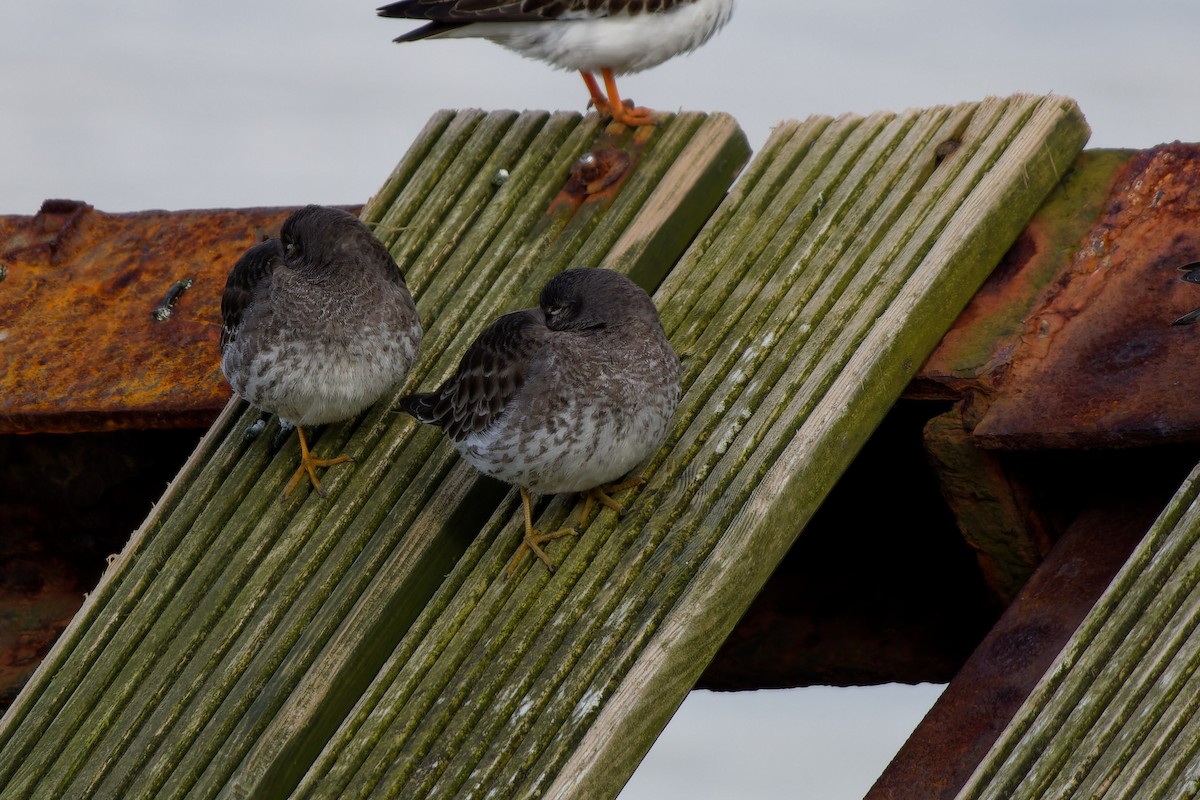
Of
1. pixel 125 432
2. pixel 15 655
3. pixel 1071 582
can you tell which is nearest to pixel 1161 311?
pixel 1071 582

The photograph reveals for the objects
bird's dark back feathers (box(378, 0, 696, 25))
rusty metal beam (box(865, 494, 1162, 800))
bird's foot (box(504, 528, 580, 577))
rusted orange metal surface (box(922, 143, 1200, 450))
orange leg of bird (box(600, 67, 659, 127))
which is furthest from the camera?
bird's dark back feathers (box(378, 0, 696, 25))

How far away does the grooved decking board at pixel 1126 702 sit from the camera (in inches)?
126

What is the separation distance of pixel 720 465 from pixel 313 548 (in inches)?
45.1

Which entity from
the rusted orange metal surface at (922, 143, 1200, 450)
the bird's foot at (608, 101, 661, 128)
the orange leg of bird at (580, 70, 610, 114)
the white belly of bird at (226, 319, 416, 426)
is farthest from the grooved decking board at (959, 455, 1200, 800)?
the orange leg of bird at (580, 70, 610, 114)

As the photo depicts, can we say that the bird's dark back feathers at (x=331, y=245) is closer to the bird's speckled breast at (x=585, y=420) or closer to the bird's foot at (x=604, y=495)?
the bird's speckled breast at (x=585, y=420)

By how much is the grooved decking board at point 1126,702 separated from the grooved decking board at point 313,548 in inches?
66.7

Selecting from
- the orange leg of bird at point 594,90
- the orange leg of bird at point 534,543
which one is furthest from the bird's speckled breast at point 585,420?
the orange leg of bird at point 594,90

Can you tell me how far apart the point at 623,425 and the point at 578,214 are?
131cm

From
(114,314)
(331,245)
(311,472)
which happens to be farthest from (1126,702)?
(114,314)

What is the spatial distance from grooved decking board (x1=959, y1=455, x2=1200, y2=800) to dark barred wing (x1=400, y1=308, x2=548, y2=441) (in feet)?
5.30

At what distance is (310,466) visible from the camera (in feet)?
15.9

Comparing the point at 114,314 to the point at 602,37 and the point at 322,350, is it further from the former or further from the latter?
the point at 602,37

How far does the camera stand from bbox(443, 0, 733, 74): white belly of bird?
6.82 m

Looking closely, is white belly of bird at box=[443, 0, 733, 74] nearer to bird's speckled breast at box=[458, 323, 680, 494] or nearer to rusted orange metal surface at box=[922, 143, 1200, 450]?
rusted orange metal surface at box=[922, 143, 1200, 450]
